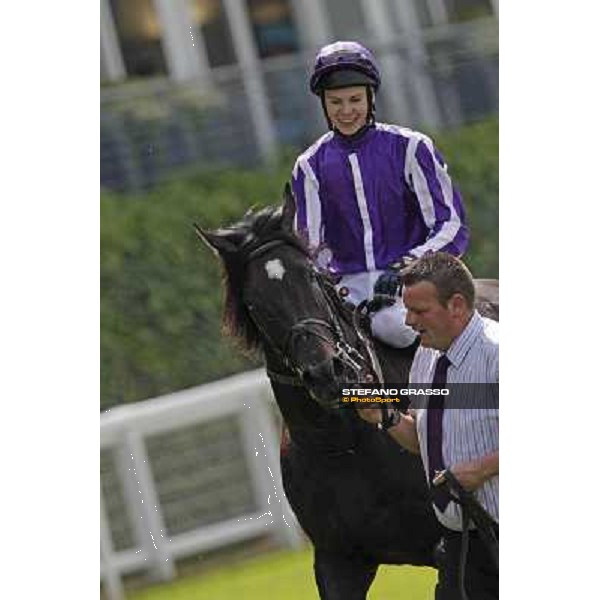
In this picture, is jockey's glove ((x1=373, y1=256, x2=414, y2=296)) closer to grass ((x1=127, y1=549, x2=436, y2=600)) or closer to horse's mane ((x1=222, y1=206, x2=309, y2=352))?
horse's mane ((x1=222, y1=206, x2=309, y2=352))

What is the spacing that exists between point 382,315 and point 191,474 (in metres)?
0.84

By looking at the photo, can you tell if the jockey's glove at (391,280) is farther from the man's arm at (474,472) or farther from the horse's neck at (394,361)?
the man's arm at (474,472)

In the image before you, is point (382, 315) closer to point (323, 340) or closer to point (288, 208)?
point (323, 340)

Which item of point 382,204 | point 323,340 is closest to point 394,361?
point 323,340

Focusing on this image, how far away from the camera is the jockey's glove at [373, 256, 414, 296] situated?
5.88m

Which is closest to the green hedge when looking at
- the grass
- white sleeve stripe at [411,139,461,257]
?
white sleeve stripe at [411,139,461,257]

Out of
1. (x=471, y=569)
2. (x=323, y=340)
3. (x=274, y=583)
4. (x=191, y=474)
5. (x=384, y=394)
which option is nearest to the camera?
(x=323, y=340)

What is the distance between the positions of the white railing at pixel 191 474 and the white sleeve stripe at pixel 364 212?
0.48 metres

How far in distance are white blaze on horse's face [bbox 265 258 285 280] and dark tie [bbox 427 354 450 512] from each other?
516 mm

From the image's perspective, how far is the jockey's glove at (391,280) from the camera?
232 inches

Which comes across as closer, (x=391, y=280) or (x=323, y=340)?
(x=323, y=340)

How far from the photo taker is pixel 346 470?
584cm

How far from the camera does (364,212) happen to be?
5953 millimetres
